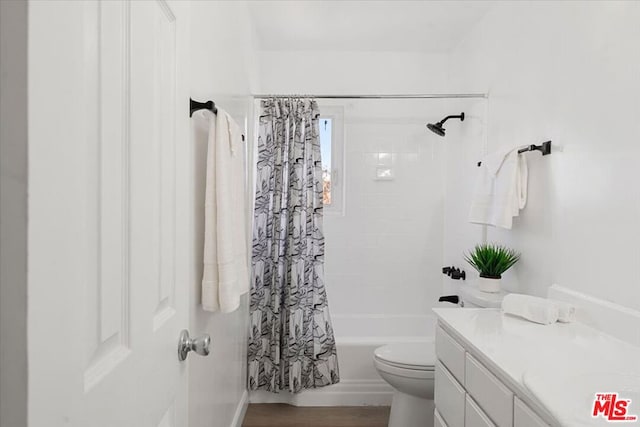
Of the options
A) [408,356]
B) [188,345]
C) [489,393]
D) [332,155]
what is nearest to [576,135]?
[489,393]

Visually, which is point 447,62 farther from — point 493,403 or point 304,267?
point 493,403

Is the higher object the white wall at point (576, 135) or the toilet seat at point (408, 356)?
the white wall at point (576, 135)

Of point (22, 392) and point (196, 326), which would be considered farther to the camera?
point (196, 326)

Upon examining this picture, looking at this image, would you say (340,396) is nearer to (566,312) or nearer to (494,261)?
(494,261)

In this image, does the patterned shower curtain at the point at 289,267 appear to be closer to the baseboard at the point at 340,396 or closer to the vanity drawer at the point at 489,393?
the baseboard at the point at 340,396

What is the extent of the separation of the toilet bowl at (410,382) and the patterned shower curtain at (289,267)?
0.46 metres

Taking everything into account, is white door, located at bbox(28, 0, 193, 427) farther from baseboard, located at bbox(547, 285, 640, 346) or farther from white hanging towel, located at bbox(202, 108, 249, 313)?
baseboard, located at bbox(547, 285, 640, 346)

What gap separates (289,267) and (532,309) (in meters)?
1.36

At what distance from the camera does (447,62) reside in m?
3.13

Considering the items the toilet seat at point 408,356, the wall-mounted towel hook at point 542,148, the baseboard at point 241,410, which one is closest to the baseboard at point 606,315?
the wall-mounted towel hook at point 542,148

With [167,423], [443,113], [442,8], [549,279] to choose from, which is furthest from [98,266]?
[443,113]

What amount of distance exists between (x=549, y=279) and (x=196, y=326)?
1.49 meters

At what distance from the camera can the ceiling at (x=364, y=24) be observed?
7.77ft

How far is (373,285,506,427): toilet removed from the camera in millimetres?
1896
